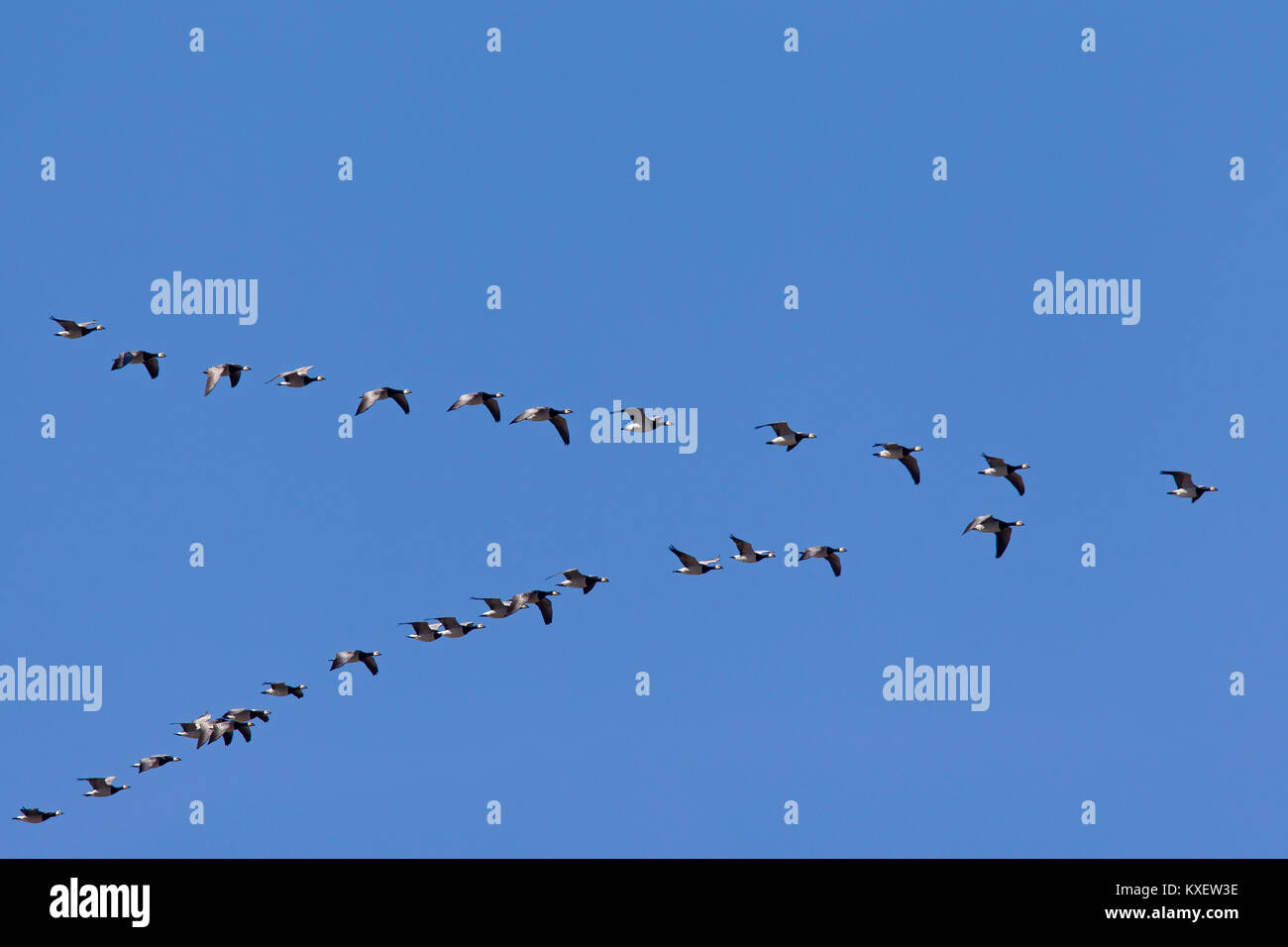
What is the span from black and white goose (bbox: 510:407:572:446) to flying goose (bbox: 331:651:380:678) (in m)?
10.2

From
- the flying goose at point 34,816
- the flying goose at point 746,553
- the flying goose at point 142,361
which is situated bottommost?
the flying goose at point 34,816

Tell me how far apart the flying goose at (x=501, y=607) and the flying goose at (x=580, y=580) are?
89.4 inches

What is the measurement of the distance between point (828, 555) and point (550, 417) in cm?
1240

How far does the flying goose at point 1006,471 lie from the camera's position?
6400cm

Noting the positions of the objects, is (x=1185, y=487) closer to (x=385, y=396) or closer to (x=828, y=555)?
(x=828, y=555)

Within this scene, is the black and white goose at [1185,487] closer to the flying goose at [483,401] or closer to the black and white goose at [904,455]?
the black and white goose at [904,455]

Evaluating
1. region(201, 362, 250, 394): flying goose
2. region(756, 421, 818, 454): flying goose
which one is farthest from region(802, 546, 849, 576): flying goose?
region(201, 362, 250, 394): flying goose

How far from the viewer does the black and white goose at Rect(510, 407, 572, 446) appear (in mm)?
61719

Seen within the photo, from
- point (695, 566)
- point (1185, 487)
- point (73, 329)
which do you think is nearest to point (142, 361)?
point (73, 329)

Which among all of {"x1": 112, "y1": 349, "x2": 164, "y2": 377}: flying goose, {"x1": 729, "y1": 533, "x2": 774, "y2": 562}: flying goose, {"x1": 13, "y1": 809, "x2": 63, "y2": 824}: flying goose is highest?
{"x1": 112, "y1": 349, "x2": 164, "y2": 377}: flying goose

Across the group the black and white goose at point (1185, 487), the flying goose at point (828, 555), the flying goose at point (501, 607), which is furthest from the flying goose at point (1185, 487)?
the flying goose at point (501, 607)

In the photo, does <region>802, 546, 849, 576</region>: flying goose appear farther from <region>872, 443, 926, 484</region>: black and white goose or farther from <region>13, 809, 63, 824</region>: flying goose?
<region>13, 809, 63, 824</region>: flying goose
